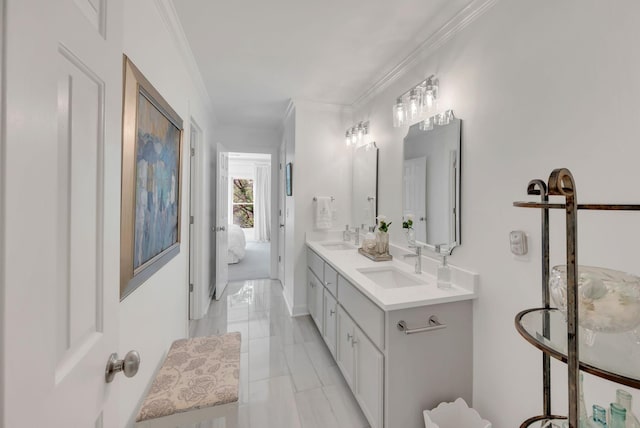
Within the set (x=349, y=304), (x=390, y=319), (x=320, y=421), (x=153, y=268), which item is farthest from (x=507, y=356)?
(x=153, y=268)

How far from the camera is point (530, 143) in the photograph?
1.24 meters

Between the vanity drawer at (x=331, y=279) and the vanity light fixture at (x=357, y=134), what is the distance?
4.56ft

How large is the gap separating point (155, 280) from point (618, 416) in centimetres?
182

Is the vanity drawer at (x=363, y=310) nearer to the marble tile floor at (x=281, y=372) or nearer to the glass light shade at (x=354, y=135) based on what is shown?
the marble tile floor at (x=281, y=372)

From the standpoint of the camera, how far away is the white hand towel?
3.05m

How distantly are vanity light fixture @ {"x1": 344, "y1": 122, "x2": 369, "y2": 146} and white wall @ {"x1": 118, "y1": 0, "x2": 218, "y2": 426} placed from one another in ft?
5.25

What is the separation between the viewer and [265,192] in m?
8.26

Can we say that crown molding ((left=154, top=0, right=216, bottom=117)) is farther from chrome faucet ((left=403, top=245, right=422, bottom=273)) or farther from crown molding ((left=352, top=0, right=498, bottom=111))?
chrome faucet ((left=403, top=245, right=422, bottom=273))

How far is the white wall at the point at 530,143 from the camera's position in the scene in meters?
0.96

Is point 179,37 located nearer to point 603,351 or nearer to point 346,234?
point 346,234


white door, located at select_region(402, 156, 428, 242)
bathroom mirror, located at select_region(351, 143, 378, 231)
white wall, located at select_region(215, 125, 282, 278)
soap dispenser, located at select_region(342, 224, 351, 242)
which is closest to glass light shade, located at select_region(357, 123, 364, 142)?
bathroom mirror, located at select_region(351, 143, 378, 231)

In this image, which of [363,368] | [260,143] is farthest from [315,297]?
[260,143]

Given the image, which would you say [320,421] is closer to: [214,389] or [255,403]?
[255,403]

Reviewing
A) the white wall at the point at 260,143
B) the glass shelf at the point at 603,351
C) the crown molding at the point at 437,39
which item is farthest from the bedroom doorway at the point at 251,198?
the glass shelf at the point at 603,351
